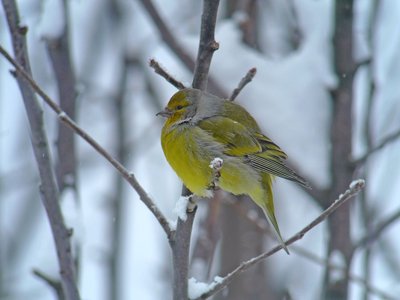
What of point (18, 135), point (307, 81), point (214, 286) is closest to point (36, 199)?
point (18, 135)

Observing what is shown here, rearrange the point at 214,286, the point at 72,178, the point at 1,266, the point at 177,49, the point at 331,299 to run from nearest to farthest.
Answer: the point at 214,286
the point at 72,178
the point at 331,299
the point at 177,49
the point at 1,266

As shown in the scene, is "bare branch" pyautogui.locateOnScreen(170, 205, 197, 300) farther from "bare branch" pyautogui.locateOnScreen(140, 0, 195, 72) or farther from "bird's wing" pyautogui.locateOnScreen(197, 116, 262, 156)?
"bare branch" pyautogui.locateOnScreen(140, 0, 195, 72)

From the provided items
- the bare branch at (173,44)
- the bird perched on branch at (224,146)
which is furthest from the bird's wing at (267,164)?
the bare branch at (173,44)

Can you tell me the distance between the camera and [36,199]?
24.8 ft

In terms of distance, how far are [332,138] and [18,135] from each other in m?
4.50

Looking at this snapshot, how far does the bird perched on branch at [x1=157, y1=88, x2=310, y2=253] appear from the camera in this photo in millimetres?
3729

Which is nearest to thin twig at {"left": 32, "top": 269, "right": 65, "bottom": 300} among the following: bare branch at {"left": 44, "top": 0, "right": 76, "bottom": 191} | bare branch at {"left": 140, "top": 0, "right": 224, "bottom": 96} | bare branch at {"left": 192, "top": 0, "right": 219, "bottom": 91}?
bare branch at {"left": 44, "top": 0, "right": 76, "bottom": 191}

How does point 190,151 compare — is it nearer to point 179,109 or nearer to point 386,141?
point 179,109

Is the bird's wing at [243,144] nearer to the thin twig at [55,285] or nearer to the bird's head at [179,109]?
the bird's head at [179,109]

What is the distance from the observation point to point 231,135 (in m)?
3.89

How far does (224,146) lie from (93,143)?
1643 mm

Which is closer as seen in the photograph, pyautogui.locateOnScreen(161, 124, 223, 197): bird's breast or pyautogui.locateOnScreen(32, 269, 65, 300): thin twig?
pyautogui.locateOnScreen(32, 269, 65, 300): thin twig

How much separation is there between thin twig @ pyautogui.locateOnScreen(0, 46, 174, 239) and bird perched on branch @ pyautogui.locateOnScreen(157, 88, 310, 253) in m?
1.18

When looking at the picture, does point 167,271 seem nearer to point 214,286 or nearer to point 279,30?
point 279,30
